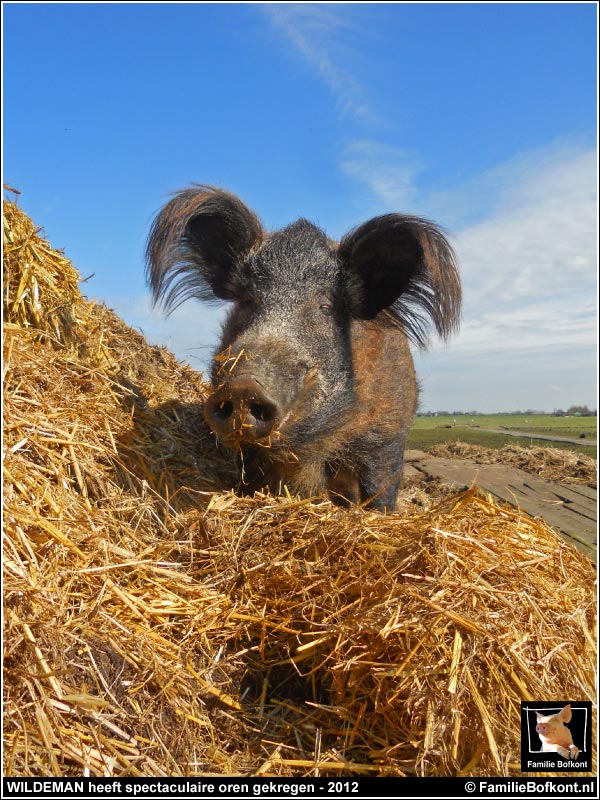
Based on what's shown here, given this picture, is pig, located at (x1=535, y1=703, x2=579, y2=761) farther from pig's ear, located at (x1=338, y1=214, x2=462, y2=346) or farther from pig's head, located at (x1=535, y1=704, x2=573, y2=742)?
pig's ear, located at (x1=338, y1=214, x2=462, y2=346)

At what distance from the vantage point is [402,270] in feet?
14.5

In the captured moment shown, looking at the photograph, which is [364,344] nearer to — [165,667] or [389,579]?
[389,579]

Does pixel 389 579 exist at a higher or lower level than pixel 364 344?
lower

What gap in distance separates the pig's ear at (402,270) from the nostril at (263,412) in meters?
1.38

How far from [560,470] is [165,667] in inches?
176

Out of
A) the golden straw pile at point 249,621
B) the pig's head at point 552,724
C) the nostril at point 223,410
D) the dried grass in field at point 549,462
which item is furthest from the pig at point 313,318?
the pig's head at point 552,724

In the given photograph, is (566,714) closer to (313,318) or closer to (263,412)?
(263,412)

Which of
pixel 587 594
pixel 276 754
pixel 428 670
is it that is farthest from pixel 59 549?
pixel 587 594

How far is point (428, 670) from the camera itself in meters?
2.09

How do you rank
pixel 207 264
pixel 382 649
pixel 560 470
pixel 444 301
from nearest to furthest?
pixel 382 649
pixel 444 301
pixel 207 264
pixel 560 470

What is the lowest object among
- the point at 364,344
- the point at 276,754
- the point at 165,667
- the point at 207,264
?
the point at 276,754

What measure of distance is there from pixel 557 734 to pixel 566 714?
0.15 metres

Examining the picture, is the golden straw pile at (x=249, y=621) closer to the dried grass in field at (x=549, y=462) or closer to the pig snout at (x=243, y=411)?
the pig snout at (x=243, y=411)
